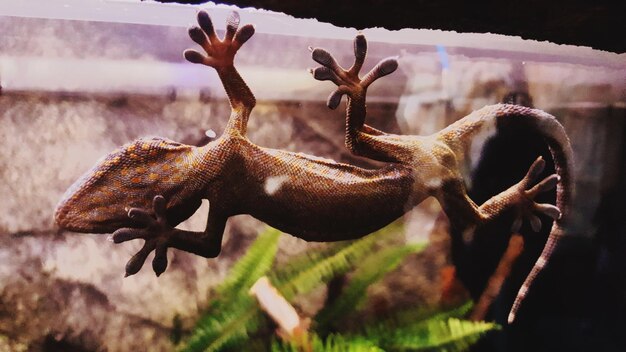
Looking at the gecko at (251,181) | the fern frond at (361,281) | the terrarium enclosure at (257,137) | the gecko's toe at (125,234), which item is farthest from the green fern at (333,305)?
the gecko's toe at (125,234)

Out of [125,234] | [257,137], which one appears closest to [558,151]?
[257,137]

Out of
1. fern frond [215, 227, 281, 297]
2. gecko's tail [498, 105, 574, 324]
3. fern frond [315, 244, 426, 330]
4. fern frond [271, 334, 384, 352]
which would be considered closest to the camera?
→ gecko's tail [498, 105, 574, 324]

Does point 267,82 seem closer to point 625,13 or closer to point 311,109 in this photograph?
point 311,109

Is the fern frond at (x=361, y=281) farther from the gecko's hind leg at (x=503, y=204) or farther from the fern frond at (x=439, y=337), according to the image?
the gecko's hind leg at (x=503, y=204)

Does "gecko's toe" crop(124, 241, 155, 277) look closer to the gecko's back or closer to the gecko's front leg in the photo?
the gecko's back

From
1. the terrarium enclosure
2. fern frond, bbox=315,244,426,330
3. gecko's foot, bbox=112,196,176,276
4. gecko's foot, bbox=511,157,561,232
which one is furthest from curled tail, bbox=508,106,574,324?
gecko's foot, bbox=112,196,176,276

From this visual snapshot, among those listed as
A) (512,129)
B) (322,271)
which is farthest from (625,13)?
(322,271)
